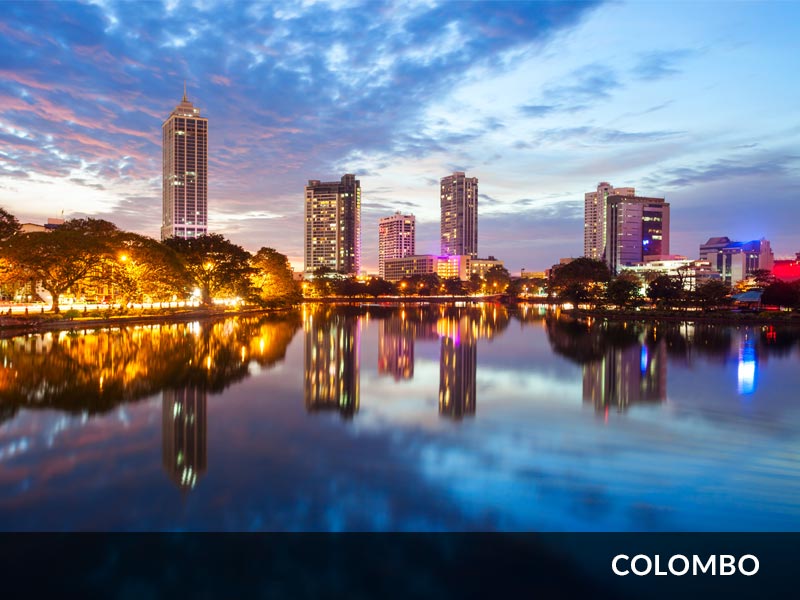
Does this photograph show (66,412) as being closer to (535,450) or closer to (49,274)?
(535,450)

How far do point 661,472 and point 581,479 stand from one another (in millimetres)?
1746

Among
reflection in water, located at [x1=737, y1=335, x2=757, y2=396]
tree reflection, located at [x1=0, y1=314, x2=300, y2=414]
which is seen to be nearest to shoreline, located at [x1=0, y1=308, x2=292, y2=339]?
tree reflection, located at [x1=0, y1=314, x2=300, y2=414]

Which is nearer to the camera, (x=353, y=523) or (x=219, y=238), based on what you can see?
(x=353, y=523)

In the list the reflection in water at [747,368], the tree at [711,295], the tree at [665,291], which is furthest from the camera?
the tree at [665,291]

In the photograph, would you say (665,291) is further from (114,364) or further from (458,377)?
(114,364)

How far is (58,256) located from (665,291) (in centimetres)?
7065

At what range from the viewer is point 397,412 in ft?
48.8

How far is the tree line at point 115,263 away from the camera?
4191cm

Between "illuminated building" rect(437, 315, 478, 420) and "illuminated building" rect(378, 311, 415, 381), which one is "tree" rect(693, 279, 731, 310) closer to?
"illuminated building" rect(437, 315, 478, 420)

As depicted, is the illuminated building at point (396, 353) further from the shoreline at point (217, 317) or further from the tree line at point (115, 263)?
the tree line at point (115, 263)

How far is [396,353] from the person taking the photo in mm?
28594

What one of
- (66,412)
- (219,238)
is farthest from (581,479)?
(219,238)
